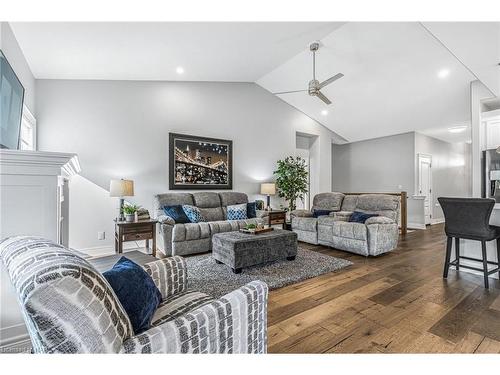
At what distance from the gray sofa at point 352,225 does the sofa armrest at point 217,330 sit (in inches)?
120

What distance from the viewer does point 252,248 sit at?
3129mm

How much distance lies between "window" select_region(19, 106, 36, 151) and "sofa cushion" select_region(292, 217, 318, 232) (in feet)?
14.6

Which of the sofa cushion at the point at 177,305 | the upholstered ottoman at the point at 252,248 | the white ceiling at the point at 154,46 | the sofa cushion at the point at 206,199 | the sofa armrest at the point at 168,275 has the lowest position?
the upholstered ottoman at the point at 252,248

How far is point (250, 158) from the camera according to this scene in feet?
19.7

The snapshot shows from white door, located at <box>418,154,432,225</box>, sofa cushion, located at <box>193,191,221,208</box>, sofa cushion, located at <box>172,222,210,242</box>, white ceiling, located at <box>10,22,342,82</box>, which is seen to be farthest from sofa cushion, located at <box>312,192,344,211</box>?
white door, located at <box>418,154,432,225</box>

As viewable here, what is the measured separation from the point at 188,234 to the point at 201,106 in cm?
276

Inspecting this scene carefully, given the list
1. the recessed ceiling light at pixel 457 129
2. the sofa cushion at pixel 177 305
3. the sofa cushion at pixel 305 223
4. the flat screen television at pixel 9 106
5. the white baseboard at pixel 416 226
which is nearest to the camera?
the sofa cushion at pixel 177 305

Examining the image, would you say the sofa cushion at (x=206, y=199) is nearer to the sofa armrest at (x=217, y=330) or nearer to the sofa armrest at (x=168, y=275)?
the sofa armrest at (x=168, y=275)

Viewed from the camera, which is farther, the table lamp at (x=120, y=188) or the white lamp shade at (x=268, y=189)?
the white lamp shade at (x=268, y=189)

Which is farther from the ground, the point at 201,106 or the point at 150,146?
the point at 201,106

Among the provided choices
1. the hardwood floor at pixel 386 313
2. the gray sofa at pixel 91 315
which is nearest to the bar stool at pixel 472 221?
the hardwood floor at pixel 386 313

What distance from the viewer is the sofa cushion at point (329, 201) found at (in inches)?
201
